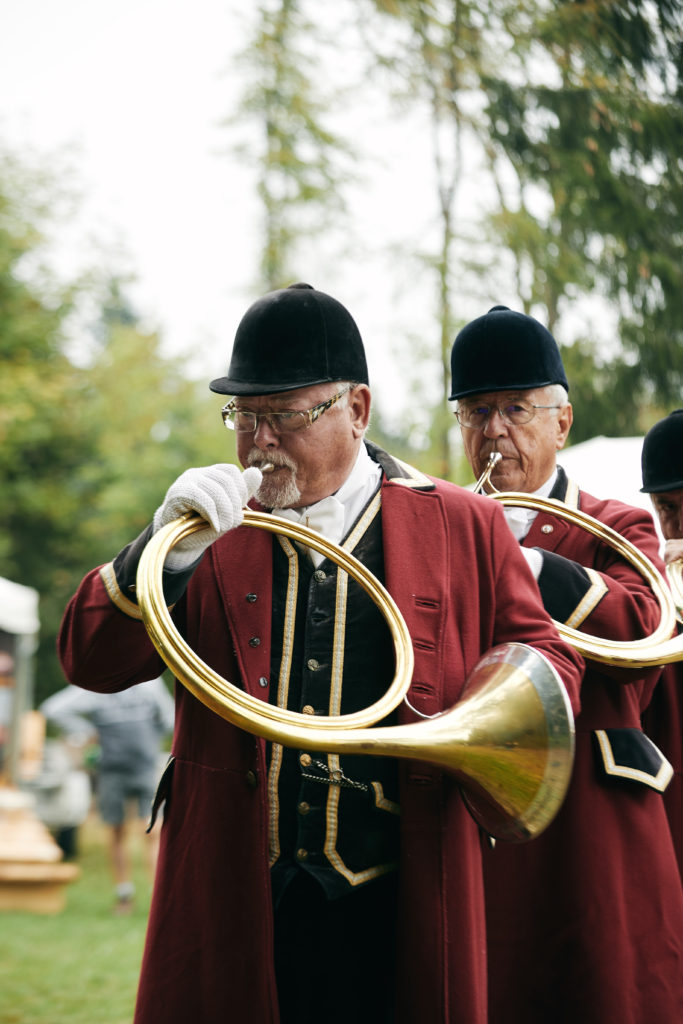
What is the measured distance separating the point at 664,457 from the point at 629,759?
3.48 feet

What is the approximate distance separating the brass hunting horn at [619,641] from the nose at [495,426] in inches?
2.2

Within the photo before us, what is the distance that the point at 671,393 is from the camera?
6.74 metres

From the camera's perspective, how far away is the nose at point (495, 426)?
3.13 m

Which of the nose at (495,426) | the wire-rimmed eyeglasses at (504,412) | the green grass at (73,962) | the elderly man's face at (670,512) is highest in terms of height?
the wire-rimmed eyeglasses at (504,412)

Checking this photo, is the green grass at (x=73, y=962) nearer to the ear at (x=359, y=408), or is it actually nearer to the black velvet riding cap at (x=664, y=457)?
the black velvet riding cap at (x=664, y=457)

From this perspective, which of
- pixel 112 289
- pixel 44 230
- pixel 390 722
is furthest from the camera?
pixel 112 289

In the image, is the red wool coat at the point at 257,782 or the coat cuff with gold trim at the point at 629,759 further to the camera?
the coat cuff with gold trim at the point at 629,759

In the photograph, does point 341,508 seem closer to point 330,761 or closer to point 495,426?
point 330,761

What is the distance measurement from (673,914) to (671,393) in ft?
14.6

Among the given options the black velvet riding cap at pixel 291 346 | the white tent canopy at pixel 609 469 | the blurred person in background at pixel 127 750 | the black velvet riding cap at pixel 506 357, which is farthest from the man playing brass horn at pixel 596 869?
the blurred person in background at pixel 127 750

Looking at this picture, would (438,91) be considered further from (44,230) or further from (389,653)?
(44,230)

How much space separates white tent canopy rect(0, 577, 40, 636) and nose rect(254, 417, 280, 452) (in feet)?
27.4

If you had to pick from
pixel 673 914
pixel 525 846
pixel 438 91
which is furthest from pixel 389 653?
pixel 438 91

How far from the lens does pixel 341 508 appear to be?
2547 millimetres
